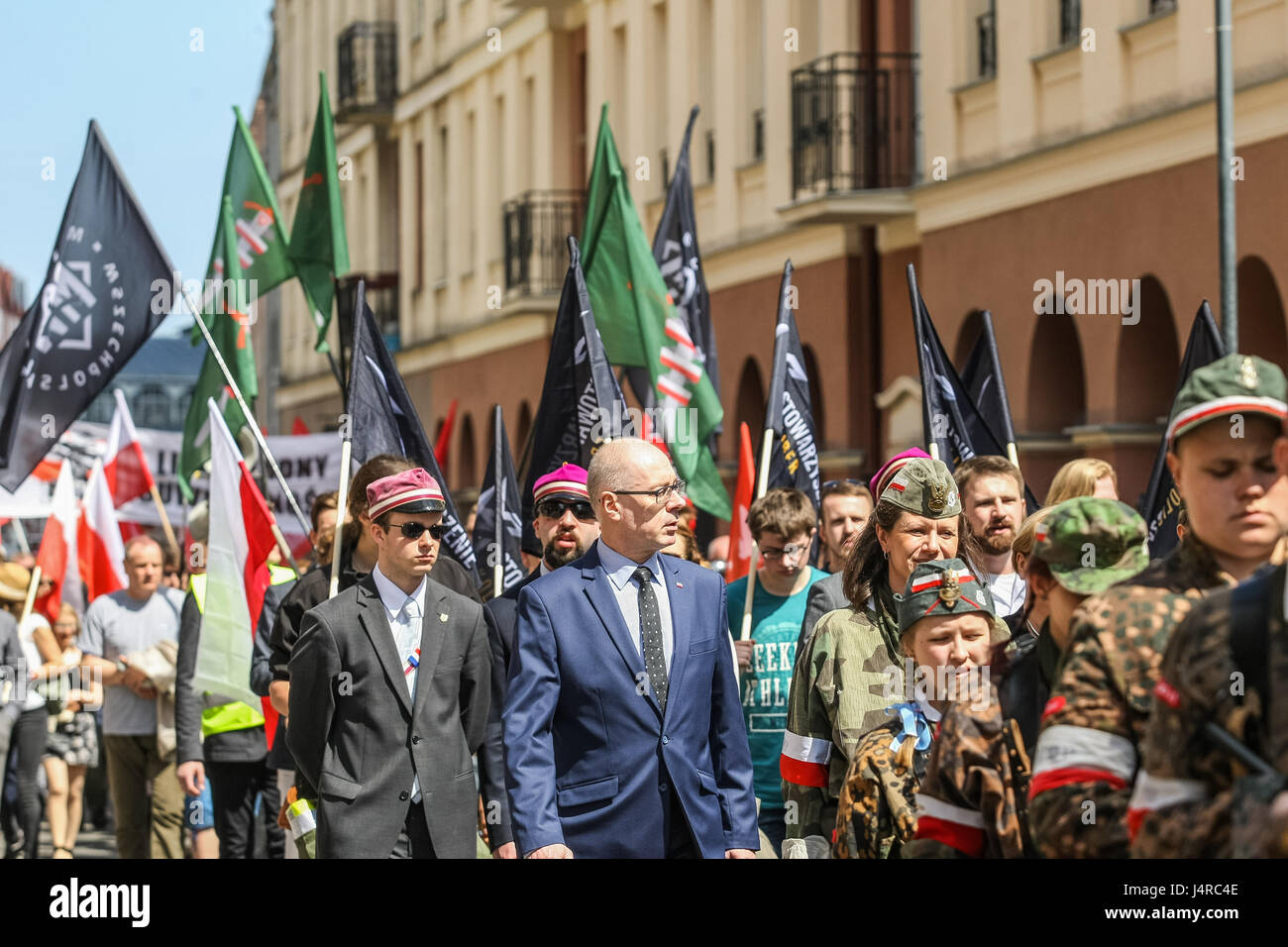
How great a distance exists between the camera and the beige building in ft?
56.4

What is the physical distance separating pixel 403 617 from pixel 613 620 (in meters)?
1.06

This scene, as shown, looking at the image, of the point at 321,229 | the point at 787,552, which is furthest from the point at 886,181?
the point at 787,552

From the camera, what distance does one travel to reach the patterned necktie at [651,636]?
20.2 feet

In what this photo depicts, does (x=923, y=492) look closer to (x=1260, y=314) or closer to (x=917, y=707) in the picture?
(x=917, y=707)

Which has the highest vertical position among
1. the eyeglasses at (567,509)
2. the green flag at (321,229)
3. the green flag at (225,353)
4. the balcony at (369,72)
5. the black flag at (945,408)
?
the balcony at (369,72)

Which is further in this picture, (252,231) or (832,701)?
(252,231)

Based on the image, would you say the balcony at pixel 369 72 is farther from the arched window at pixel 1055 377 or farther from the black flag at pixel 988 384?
the black flag at pixel 988 384

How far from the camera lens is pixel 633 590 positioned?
6.28 metres

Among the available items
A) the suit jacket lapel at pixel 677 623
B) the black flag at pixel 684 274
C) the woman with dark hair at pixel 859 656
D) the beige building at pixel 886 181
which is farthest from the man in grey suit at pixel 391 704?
the beige building at pixel 886 181

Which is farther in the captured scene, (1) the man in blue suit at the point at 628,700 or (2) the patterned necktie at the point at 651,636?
(2) the patterned necktie at the point at 651,636

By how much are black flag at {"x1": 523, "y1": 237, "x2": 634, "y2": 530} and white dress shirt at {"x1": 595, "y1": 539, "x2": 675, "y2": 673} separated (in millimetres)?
3867

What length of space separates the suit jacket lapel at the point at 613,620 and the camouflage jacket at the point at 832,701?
0.47 meters

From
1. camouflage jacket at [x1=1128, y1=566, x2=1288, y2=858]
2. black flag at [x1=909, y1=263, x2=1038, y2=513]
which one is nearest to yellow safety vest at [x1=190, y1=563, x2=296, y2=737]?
black flag at [x1=909, y1=263, x2=1038, y2=513]
